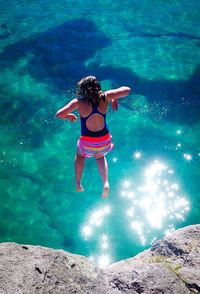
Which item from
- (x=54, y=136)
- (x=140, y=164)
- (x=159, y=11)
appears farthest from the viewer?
(x=159, y=11)

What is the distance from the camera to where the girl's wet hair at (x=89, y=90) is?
5.27 m

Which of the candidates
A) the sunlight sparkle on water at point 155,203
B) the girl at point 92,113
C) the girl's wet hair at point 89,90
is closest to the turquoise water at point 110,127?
the sunlight sparkle on water at point 155,203

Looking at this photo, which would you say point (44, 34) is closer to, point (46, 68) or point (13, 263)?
point (46, 68)

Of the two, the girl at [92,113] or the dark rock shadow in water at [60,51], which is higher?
the dark rock shadow in water at [60,51]

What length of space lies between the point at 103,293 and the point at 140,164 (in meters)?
5.10

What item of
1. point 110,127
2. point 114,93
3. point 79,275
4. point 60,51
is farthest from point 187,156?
point 60,51

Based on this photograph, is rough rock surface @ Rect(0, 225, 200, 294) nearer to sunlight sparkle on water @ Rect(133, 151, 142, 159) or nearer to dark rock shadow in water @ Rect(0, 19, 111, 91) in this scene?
sunlight sparkle on water @ Rect(133, 151, 142, 159)

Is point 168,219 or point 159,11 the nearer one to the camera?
point 168,219

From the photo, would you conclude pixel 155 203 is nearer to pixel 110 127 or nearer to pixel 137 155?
pixel 137 155

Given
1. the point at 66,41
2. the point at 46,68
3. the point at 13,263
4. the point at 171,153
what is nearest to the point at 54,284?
the point at 13,263

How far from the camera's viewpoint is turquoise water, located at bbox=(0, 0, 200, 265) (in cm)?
770

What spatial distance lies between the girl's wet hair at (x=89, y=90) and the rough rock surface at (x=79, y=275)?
2.48m

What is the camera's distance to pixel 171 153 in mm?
9305

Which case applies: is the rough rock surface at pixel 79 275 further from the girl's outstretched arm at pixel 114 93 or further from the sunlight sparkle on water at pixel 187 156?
the sunlight sparkle on water at pixel 187 156
